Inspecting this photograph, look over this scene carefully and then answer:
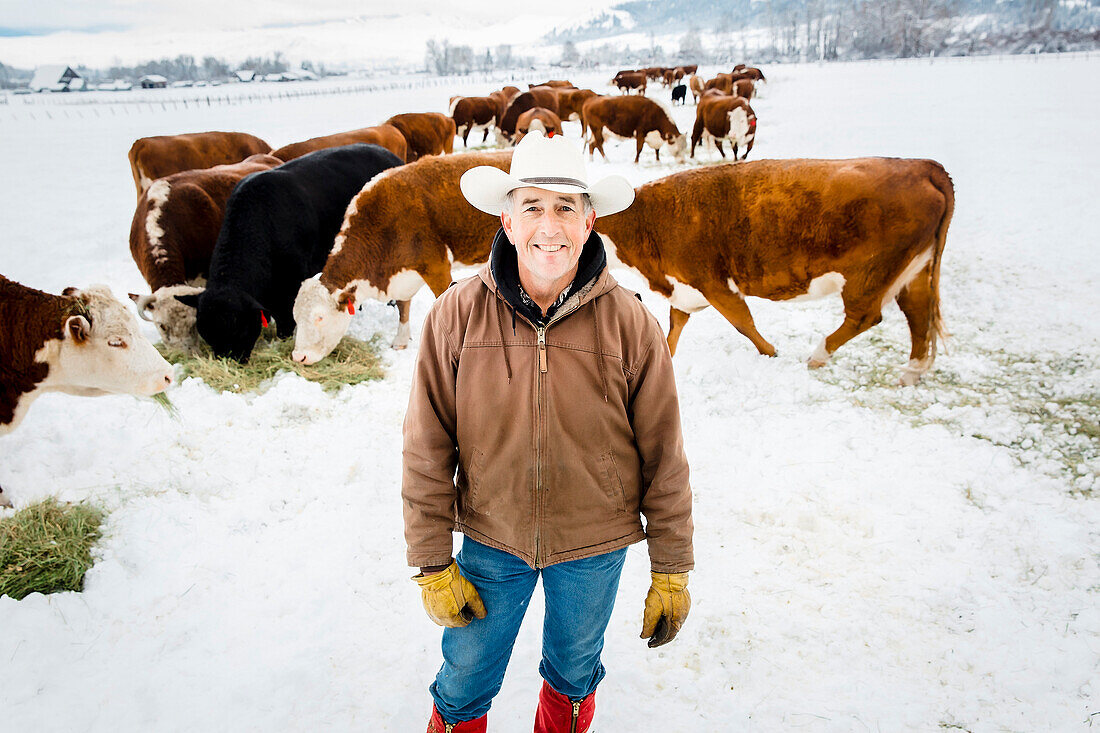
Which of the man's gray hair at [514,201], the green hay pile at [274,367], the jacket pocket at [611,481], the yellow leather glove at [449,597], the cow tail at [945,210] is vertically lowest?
the green hay pile at [274,367]

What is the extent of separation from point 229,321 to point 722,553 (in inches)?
182

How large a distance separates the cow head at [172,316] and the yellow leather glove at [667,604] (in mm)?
5187

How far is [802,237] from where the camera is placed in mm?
4477

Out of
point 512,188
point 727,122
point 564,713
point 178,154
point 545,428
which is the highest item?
point 727,122

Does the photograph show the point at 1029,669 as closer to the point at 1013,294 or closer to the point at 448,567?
the point at 448,567

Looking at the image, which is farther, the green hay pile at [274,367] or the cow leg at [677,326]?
the cow leg at [677,326]

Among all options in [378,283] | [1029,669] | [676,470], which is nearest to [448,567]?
[676,470]

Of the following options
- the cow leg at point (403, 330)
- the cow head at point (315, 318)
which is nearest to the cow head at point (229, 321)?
the cow head at point (315, 318)

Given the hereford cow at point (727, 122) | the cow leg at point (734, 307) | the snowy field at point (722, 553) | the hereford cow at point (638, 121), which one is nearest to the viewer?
the snowy field at point (722, 553)

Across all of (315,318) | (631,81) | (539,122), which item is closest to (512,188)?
(315,318)

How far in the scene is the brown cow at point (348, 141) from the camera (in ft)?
33.8

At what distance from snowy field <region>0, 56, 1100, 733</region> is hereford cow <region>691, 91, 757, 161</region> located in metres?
10.2

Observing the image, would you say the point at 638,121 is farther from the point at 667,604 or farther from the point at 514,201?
the point at 667,604

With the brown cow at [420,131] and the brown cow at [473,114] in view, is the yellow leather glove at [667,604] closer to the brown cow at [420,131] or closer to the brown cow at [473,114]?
the brown cow at [420,131]
